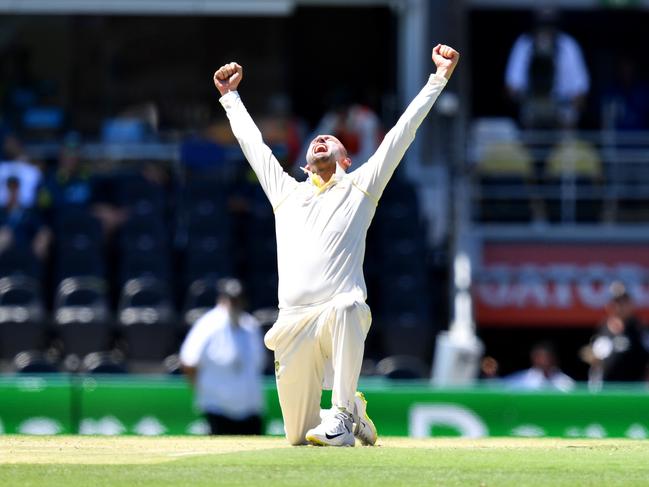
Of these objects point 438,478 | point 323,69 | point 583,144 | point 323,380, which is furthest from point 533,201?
point 438,478

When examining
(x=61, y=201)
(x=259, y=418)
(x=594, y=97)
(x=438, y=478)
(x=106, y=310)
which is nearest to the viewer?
(x=438, y=478)

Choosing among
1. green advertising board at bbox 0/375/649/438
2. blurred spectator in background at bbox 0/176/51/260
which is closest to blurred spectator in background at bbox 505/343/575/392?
green advertising board at bbox 0/375/649/438

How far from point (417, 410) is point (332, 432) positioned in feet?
18.7

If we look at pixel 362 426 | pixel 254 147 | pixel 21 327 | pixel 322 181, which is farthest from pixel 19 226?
pixel 362 426

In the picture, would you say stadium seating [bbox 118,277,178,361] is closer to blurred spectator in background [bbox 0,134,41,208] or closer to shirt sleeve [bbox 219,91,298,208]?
blurred spectator in background [bbox 0,134,41,208]

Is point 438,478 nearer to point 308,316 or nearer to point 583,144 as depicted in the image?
point 308,316

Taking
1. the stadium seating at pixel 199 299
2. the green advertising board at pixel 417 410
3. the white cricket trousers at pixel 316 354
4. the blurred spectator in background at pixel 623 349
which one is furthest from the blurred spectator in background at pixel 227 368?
the white cricket trousers at pixel 316 354

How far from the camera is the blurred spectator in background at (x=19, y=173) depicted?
66.1ft

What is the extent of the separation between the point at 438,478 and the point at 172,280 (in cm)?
1098

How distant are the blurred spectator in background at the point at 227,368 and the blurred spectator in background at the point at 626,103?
8.74 meters

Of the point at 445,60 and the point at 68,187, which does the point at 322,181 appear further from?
the point at 68,187

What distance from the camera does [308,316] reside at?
33.6ft

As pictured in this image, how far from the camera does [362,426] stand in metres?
10.6

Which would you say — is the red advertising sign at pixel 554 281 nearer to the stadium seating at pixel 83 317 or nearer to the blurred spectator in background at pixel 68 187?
the stadium seating at pixel 83 317
